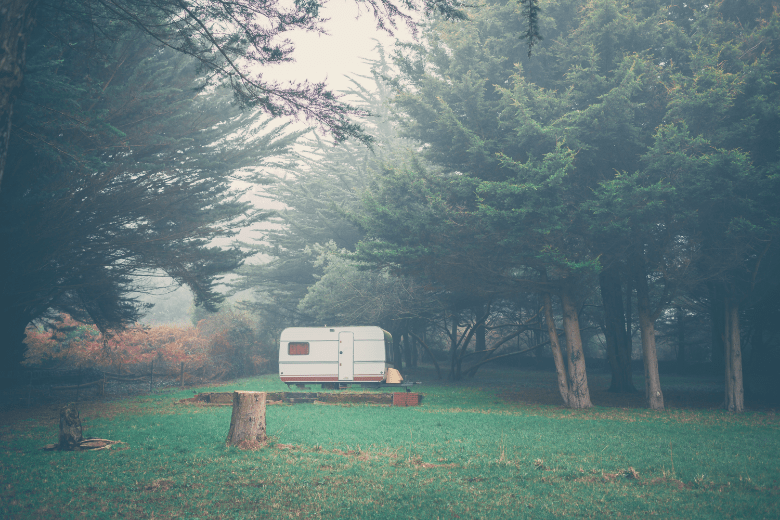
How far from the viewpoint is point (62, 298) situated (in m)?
19.1

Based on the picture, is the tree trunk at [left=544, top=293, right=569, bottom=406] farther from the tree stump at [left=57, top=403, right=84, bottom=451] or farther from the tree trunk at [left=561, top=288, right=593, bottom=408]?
the tree stump at [left=57, top=403, right=84, bottom=451]

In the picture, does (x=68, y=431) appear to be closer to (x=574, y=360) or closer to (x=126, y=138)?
(x=126, y=138)

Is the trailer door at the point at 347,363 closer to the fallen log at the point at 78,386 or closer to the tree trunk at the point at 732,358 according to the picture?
the fallen log at the point at 78,386

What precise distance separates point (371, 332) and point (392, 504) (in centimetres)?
1418

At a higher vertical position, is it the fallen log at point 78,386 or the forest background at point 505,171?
the forest background at point 505,171

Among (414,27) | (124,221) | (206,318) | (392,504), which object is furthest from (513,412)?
(206,318)

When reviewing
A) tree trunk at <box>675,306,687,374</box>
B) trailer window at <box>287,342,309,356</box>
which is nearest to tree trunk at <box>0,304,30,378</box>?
trailer window at <box>287,342,309,356</box>

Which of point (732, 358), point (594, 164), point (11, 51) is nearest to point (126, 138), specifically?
point (11, 51)

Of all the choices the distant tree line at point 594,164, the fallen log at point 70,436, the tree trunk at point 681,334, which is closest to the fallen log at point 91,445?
the fallen log at point 70,436

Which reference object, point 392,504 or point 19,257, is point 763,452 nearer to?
point 392,504

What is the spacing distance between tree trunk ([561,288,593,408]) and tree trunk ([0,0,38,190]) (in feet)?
47.1

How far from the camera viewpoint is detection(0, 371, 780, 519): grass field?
4.98 metres

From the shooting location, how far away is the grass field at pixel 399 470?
498cm

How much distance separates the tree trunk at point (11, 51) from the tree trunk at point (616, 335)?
61.6ft
